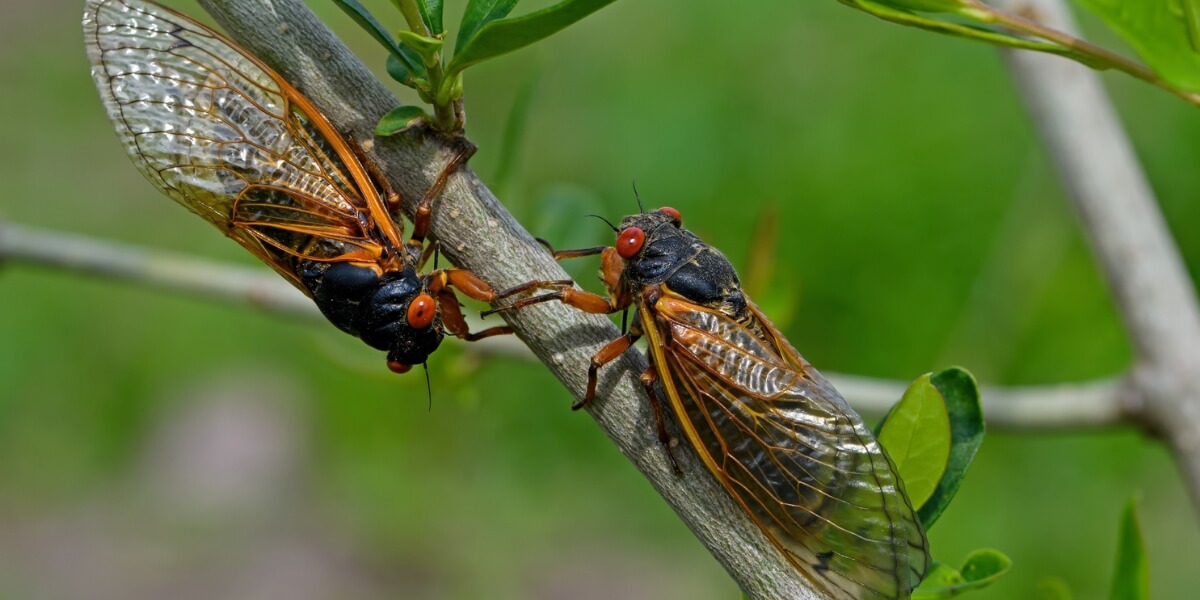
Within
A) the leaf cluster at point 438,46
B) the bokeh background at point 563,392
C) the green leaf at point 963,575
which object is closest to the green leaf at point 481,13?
the leaf cluster at point 438,46

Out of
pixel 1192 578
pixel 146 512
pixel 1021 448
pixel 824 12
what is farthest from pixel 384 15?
pixel 1192 578

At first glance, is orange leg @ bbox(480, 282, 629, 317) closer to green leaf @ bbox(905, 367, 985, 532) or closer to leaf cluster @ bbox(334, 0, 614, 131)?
leaf cluster @ bbox(334, 0, 614, 131)

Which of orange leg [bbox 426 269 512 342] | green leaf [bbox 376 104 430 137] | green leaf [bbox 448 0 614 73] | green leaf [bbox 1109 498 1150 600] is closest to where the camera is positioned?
green leaf [bbox 448 0 614 73]

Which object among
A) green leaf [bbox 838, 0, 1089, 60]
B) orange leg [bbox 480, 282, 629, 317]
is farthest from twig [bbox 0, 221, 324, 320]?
green leaf [bbox 838, 0, 1089, 60]

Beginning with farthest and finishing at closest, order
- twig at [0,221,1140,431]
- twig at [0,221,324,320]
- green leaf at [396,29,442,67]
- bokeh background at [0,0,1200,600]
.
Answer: bokeh background at [0,0,1200,600] → twig at [0,221,324,320] → twig at [0,221,1140,431] → green leaf at [396,29,442,67]

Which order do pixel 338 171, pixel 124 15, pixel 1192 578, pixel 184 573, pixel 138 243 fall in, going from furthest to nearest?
1. pixel 138 243
2. pixel 184 573
3. pixel 1192 578
4. pixel 124 15
5. pixel 338 171

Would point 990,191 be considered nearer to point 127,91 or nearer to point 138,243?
point 127,91
